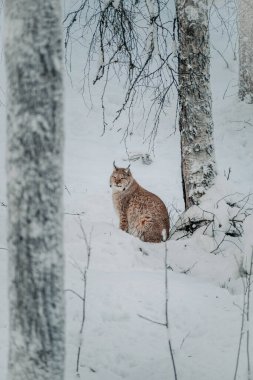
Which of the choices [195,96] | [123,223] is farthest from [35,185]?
[123,223]

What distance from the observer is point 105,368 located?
3.05 metres

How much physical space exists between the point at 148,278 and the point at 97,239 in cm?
130

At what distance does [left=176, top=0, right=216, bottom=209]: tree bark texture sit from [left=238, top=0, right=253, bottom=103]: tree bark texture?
741 cm

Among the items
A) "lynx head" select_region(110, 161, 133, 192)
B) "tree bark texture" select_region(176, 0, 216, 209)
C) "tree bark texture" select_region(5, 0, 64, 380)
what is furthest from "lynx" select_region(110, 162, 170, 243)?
"tree bark texture" select_region(5, 0, 64, 380)

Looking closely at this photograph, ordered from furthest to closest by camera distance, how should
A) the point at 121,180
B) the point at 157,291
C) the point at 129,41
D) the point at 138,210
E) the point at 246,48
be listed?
1. the point at 246,48
2. the point at 121,180
3. the point at 138,210
4. the point at 129,41
5. the point at 157,291

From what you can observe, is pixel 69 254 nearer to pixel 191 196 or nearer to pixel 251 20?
pixel 191 196

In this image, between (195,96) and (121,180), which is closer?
(195,96)

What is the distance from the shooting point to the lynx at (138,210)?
6.39 m

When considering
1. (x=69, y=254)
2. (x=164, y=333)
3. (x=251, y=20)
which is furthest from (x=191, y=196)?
(x=251, y=20)

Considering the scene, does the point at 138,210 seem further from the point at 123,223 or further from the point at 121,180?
the point at 121,180

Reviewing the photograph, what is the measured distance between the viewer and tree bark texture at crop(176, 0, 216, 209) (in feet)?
19.0

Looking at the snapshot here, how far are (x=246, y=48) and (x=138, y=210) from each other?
8.14 meters

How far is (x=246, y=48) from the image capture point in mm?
13039

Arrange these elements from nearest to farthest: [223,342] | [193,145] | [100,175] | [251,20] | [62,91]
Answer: [62,91]
[223,342]
[193,145]
[100,175]
[251,20]
